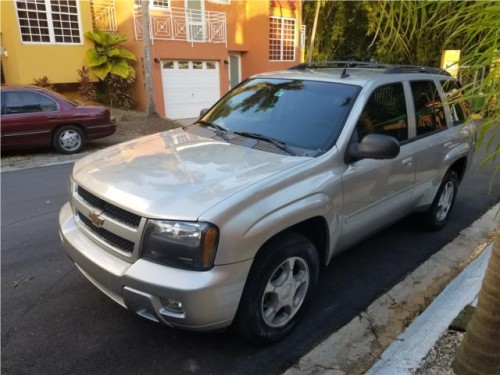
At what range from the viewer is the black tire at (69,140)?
31.7 feet

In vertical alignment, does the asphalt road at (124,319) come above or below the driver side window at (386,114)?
below

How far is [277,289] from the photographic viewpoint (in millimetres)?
2879

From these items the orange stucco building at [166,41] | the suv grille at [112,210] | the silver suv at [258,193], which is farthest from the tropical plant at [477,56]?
the orange stucco building at [166,41]

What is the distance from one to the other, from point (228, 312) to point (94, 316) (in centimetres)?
128

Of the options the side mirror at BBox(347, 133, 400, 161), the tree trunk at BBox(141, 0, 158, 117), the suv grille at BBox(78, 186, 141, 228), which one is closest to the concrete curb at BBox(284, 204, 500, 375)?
the side mirror at BBox(347, 133, 400, 161)

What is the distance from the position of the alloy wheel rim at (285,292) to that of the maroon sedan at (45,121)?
8.23m

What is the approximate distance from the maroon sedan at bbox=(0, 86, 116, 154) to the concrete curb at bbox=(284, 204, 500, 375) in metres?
8.24

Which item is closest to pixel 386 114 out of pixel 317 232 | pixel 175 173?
pixel 317 232

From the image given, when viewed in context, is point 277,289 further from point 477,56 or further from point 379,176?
point 477,56

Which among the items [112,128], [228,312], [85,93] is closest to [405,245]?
[228,312]

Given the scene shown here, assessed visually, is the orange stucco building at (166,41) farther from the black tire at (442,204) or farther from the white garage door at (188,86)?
the black tire at (442,204)

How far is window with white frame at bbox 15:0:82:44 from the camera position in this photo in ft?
47.4

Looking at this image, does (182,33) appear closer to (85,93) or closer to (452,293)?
(85,93)

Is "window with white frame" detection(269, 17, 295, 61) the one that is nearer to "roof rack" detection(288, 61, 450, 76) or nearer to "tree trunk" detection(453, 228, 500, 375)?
"roof rack" detection(288, 61, 450, 76)
